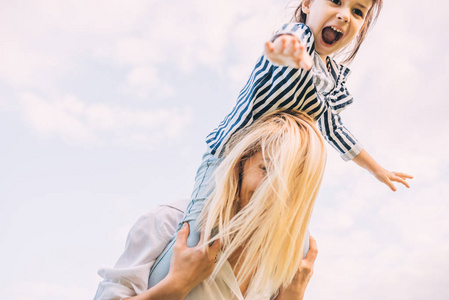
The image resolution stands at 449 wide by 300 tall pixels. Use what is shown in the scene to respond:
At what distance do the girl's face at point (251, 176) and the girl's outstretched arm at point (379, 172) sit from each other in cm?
104

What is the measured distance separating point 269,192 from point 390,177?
126cm

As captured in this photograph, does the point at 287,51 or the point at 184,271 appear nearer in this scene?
the point at 287,51

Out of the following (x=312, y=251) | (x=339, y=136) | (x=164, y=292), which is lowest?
(x=312, y=251)

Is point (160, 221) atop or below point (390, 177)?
atop

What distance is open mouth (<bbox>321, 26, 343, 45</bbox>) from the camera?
100 inches

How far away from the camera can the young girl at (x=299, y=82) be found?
2090 mm

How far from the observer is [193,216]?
2.27 m

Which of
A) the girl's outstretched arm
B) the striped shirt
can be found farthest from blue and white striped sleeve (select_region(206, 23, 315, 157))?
the girl's outstretched arm

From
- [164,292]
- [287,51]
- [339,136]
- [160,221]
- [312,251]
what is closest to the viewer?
[287,51]

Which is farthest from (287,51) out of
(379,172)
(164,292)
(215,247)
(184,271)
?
(379,172)

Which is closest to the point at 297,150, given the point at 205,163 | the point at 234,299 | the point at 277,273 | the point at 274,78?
the point at 274,78

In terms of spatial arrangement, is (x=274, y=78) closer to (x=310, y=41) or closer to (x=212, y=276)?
(x=310, y=41)

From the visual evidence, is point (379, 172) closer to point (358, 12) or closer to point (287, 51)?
point (358, 12)

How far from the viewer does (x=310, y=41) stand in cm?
231
